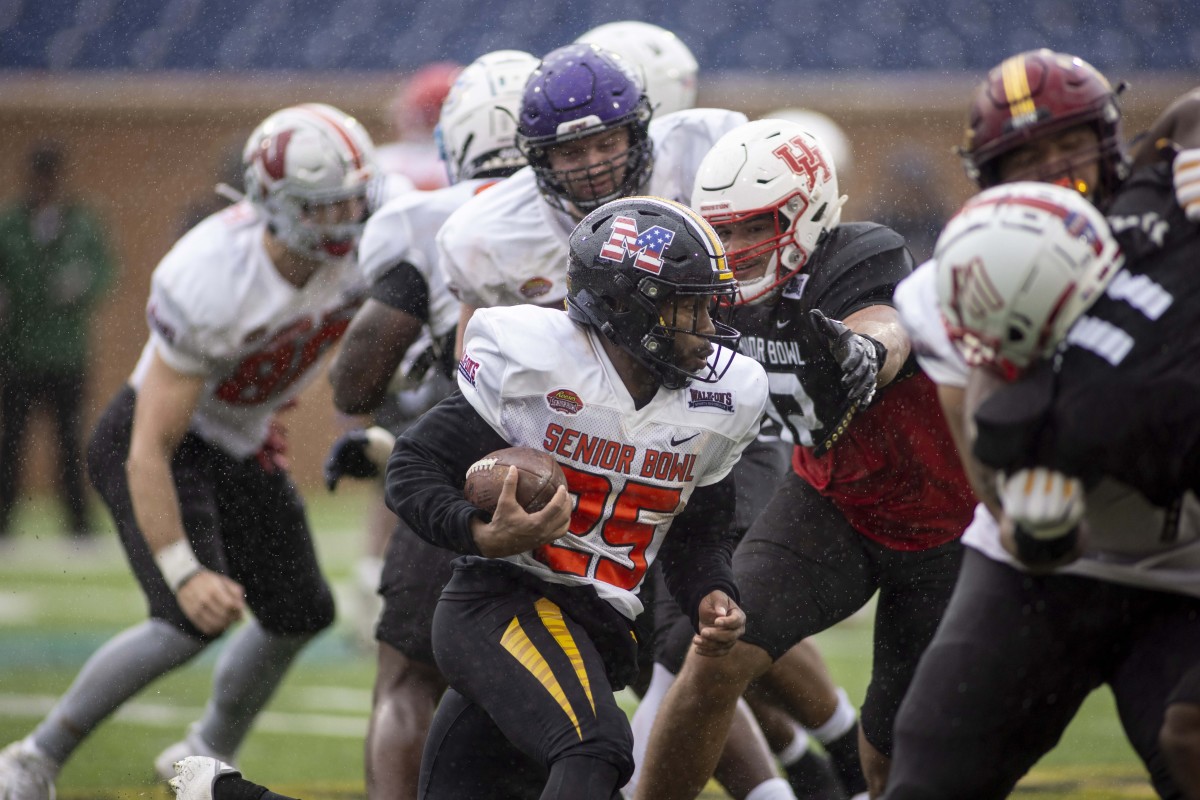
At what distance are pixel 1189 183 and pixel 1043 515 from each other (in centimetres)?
59

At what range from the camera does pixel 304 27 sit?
1314cm

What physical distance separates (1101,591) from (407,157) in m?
4.96

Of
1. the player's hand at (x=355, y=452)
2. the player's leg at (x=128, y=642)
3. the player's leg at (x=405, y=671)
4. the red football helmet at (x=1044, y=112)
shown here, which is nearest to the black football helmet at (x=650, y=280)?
the red football helmet at (x=1044, y=112)

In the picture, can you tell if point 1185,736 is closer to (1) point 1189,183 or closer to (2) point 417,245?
(1) point 1189,183

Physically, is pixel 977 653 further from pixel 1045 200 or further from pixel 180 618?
pixel 180 618

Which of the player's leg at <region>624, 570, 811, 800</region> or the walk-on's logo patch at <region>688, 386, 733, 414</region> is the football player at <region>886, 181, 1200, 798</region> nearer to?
the walk-on's logo patch at <region>688, 386, 733, 414</region>

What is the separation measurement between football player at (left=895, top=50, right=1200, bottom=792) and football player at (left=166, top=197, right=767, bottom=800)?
48 cm

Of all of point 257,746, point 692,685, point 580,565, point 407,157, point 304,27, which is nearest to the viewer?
point 580,565

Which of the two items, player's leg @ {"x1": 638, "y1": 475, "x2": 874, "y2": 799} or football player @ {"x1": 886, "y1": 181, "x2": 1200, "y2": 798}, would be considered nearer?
football player @ {"x1": 886, "y1": 181, "x2": 1200, "y2": 798}

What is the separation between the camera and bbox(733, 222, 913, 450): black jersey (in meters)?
3.35

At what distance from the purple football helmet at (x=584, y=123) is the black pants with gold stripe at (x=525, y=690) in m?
1.11

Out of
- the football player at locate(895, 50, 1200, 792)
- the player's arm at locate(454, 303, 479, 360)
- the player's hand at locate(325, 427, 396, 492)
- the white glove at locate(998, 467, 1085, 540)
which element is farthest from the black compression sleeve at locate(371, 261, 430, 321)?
the white glove at locate(998, 467, 1085, 540)

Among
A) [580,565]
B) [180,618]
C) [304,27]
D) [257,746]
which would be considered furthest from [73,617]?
[304,27]

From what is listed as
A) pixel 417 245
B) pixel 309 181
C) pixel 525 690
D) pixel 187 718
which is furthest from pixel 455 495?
pixel 187 718
